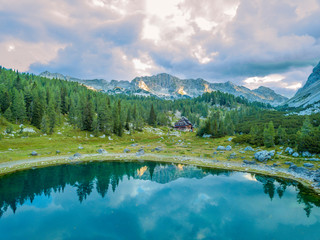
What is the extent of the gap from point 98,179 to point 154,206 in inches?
711

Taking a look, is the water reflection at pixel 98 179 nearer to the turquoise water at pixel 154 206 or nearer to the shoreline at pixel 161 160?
the turquoise water at pixel 154 206

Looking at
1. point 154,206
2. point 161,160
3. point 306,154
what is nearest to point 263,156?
point 306,154

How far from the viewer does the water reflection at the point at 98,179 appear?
29438 millimetres

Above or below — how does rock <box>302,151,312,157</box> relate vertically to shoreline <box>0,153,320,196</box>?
above

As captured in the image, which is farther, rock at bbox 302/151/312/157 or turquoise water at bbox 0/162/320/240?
rock at bbox 302/151/312/157

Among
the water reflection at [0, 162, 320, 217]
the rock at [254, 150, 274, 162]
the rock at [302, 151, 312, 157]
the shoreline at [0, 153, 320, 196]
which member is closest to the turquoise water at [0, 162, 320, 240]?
the water reflection at [0, 162, 320, 217]

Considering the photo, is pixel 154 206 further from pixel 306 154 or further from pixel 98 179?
pixel 306 154

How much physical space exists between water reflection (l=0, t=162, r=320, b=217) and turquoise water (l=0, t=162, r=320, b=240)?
0.15m

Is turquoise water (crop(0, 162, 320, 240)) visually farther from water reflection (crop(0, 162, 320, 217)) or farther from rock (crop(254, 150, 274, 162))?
rock (crop(254, 150, 274, 162))

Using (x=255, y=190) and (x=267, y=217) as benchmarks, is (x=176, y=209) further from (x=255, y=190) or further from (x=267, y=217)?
(x=255, y=190)

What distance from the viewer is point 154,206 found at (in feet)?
88.1

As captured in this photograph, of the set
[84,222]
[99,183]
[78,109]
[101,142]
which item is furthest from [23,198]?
[78,109]

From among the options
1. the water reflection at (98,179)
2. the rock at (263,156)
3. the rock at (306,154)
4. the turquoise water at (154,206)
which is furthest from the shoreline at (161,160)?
the rock at (306,154)

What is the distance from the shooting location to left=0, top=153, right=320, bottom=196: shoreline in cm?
3622
